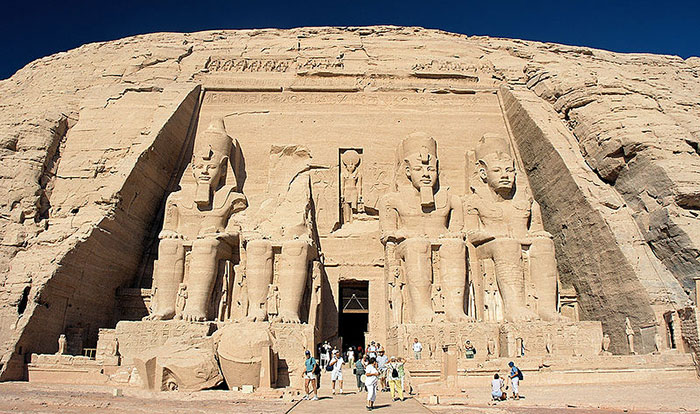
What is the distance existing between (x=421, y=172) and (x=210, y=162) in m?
4.12

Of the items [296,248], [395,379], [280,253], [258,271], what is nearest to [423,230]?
[296,248]

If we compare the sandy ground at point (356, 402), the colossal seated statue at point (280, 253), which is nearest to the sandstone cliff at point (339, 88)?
the sandy ground at point (356, 402)

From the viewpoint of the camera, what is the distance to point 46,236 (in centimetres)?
1041

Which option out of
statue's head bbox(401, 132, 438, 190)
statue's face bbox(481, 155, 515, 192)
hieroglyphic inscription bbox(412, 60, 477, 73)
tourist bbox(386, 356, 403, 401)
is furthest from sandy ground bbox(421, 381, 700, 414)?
hieroglyphic inscription bbox(412, 60, 477, 73)

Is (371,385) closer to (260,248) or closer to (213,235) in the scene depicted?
(260,248)

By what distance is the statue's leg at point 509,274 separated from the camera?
11047 mm

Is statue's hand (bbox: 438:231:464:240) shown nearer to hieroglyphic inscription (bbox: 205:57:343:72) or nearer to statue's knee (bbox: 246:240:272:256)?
statue's knee (bbox: 246:240:272:256)

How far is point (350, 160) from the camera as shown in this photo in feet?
44.1

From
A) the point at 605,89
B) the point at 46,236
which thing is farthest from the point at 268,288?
the point at 605,89

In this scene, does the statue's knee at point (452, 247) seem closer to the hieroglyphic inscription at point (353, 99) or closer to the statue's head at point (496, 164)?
the statue's head at point (496, 164)

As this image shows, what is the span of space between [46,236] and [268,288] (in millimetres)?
3818

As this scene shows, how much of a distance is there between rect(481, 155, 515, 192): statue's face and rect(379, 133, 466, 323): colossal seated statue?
31.2 inches

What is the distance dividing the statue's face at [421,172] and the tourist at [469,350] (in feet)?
10.9

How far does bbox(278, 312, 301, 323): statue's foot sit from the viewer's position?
34.2 feet
